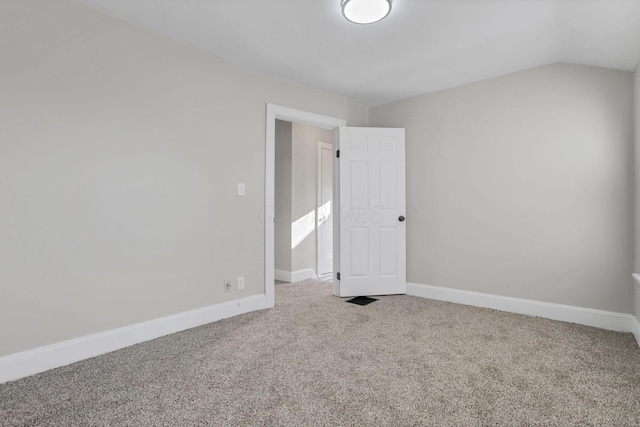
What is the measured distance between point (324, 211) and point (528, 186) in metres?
2.74

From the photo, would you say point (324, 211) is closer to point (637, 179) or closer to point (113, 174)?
point (113, 174)

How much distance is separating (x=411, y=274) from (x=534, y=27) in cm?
261

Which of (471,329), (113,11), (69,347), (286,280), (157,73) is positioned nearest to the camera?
(69,347)

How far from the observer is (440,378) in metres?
1.84

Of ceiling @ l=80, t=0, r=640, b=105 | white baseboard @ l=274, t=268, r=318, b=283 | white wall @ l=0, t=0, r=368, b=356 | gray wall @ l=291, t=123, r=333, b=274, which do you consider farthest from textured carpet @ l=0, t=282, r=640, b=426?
ceiling @ l=80, t=0, r=640, b=105

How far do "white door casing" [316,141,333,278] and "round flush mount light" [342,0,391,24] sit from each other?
2.79 meters

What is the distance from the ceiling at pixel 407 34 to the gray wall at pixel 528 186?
0.85 feet

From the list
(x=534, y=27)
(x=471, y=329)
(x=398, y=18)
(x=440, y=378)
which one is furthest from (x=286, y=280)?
(x=534, y=27)

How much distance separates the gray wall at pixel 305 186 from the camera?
462 centimetres

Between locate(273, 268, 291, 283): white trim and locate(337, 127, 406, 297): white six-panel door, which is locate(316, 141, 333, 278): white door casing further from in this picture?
locate(337, 127, 406, 297): white six-panel door

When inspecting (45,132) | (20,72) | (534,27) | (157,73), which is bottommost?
(45,132)

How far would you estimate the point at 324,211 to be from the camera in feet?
16.3

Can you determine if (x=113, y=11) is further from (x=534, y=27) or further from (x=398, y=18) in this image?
(x=534, y=27)

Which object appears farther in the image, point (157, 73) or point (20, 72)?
point (157, 73)
